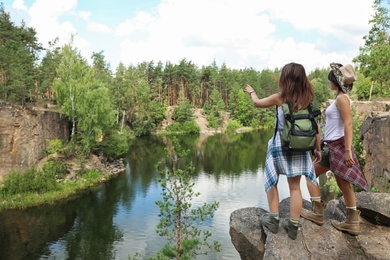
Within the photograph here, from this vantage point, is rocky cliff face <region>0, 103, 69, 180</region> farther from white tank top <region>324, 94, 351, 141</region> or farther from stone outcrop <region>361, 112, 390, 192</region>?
white tank top <region>324, 94, 351, 141</region>

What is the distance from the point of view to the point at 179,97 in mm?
79500

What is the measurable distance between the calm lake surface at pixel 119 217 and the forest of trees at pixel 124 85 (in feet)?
25.4

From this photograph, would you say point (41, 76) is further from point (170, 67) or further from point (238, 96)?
point (238, 96)

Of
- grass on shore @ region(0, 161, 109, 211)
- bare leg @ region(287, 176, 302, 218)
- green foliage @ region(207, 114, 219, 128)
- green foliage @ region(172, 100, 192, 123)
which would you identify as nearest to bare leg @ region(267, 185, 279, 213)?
bare leg @ region(287, 176, 302, 218)

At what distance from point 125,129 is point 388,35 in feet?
134

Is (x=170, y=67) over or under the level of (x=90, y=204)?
over

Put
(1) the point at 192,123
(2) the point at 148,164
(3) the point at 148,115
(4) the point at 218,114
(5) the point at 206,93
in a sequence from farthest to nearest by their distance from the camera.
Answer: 1. (5) the point at 206,93
2. (4) the point at 218,114
3. (1) the point at 192,123
4. (3) the point at 148,115
5. (2) the point at 148,164

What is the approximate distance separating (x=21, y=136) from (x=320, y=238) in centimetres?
2897

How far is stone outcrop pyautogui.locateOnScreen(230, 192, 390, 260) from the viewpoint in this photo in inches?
184

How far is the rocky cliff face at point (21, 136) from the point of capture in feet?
91.4

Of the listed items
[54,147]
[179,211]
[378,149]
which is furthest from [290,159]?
[54,147]

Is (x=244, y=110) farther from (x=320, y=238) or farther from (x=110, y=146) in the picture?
(x=320, y=238)

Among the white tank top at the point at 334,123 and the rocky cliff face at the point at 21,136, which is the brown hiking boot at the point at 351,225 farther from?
the rocky cliff face at the point at 21,136

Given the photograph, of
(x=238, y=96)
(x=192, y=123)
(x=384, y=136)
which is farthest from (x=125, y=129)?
(x=384, y=136)
